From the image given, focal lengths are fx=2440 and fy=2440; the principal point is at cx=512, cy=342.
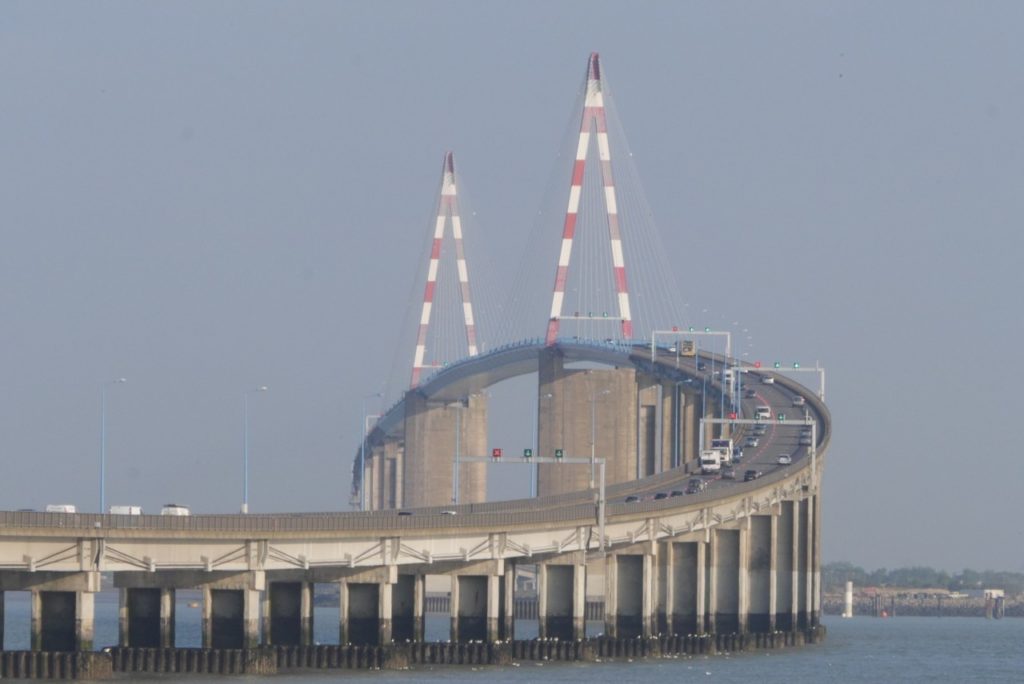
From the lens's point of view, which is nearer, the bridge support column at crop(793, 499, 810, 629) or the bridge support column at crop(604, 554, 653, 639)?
the bridge support column at crop(604, 554, 653, 639)

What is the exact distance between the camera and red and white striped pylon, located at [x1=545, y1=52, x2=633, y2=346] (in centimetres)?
16300

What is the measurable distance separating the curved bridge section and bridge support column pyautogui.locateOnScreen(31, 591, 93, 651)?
0.20 ft

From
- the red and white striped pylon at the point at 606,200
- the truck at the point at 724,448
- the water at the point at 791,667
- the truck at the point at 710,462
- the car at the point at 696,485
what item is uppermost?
the red and white striped pylon at the point at 606,200

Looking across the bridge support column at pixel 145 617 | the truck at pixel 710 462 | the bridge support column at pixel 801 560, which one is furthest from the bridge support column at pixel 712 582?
the bridge support column at pixel 145 617

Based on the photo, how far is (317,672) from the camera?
79312 mm

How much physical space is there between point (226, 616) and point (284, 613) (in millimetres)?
4759

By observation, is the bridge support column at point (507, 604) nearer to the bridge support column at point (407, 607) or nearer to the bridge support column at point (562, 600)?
the bridge support column at point (562, 600)

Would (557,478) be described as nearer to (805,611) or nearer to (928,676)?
(805,611)

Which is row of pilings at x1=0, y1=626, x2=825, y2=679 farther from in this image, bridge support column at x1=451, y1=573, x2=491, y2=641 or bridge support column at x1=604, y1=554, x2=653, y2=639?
bridge support column at x1=604, y1=554, x2=653, y2=639

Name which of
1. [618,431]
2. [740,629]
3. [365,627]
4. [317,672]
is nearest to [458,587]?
[365,627]

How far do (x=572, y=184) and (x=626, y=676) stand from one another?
81696 mm

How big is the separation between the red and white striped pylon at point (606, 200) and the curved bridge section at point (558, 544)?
324cm

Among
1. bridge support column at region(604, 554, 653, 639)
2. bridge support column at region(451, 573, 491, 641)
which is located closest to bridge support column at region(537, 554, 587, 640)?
bridge support column at region(451, 573, 491, 641)

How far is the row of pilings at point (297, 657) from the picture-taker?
235 feet
